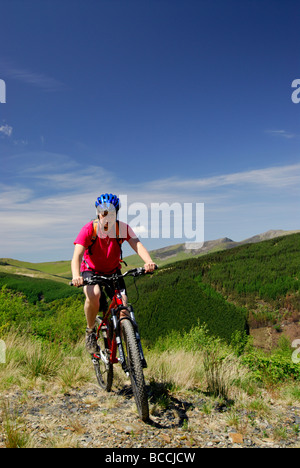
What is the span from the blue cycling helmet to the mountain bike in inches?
36.2

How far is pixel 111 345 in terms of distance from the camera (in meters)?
4.55

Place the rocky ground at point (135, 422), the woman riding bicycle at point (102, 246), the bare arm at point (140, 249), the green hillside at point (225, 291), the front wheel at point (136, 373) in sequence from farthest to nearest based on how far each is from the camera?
the green hillside at point (225, 291)
the bare arm at point (140, 249)
the woman riding bicycle at point (102, 246)
the front wheel at point (136, 373)
the rocky ground at point (135, 422)

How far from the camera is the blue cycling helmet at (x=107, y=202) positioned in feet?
14.5

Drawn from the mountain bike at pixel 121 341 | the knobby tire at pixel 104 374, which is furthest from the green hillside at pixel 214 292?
the mountain bike at pixel 121 341

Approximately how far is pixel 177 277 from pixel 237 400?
11673 cm

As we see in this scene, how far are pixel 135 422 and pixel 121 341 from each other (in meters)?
0.92

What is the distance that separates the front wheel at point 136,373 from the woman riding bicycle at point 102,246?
0.54m

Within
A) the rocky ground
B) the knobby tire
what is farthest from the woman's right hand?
the rocky ground

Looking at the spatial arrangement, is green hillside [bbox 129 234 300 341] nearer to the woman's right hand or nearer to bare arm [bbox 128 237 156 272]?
bare arm [bbox 128 237 156 272]

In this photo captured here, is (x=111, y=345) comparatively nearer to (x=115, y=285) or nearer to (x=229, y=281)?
(x=115, y=285)

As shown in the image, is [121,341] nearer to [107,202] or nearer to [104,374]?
[104,374]

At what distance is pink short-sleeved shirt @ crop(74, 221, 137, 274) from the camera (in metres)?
4.51

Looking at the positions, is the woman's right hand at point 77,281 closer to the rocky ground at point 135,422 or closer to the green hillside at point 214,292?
the rocky ground at point 135,422
